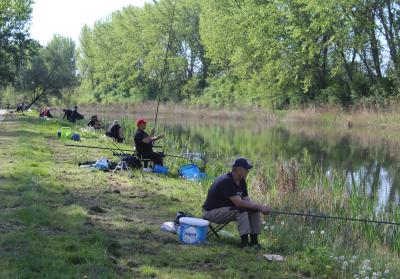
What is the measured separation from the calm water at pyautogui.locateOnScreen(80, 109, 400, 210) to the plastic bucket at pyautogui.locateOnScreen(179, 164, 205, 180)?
2.20 metres

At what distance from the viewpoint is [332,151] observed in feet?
62.6

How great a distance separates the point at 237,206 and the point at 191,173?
17.6 ft

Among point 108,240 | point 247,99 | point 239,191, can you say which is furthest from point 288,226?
point 247,99

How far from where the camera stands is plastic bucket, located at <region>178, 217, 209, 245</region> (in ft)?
20.6

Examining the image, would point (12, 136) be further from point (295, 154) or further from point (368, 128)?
point (368, 128)

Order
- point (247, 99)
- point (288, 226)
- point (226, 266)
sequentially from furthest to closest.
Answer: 1. point (247, 99)
2. point (288, 226)
3. point (226, 266)

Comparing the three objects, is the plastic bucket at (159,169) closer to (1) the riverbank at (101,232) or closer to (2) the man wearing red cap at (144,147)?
(2) the man wearing red cap at (144,147)

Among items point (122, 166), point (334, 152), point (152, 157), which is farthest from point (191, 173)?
point (334, 152)

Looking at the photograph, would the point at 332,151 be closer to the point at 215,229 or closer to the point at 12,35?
the point at 215,229

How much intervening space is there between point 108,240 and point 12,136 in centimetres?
1296

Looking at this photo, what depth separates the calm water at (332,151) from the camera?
12.3 metres

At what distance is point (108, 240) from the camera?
5.93 metres

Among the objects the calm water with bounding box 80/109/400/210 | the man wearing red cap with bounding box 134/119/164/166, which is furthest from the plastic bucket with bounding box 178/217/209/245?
the man wearing red cap with bounding box 134/119/164/166

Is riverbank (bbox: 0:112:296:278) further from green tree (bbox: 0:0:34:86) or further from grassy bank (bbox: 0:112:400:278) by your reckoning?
green tree (bbox: 0:0:34:86)
